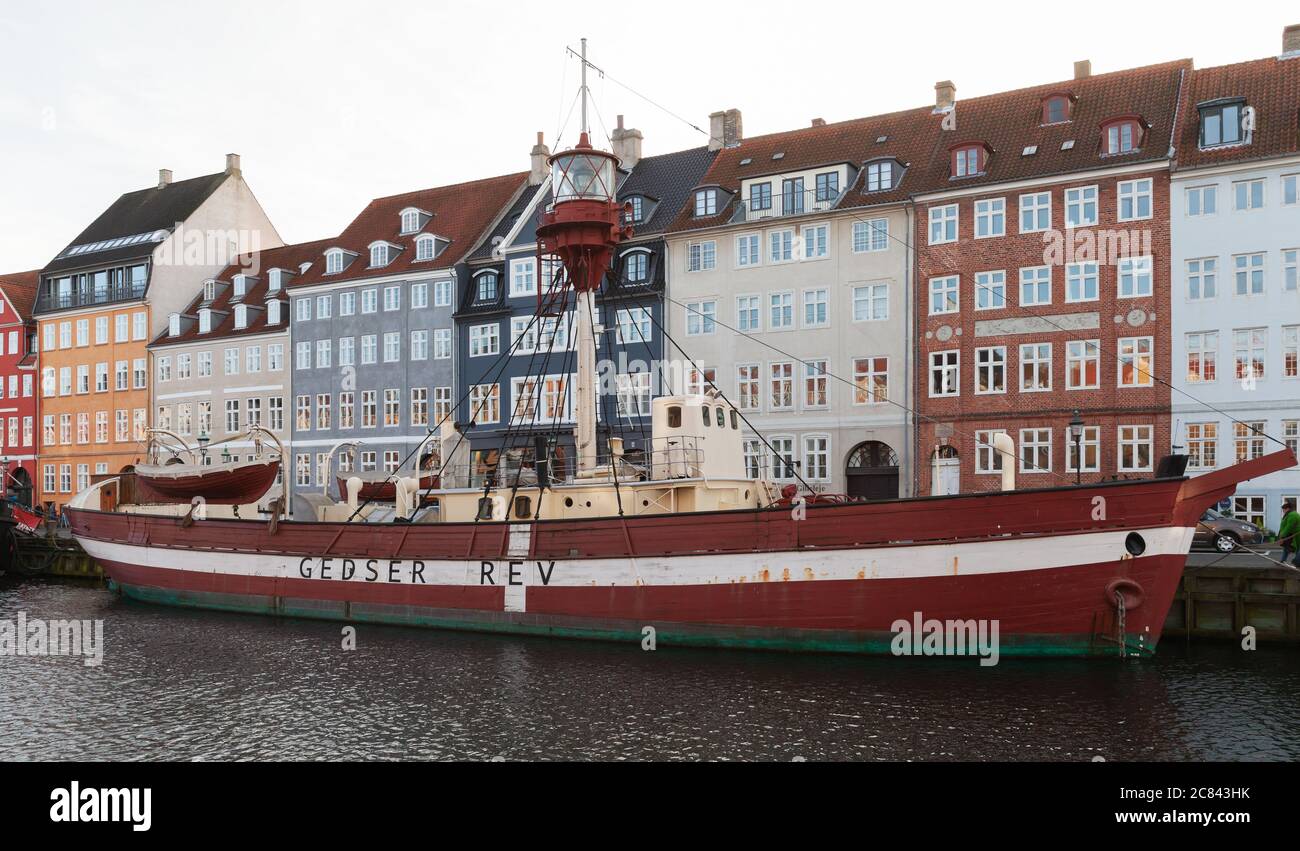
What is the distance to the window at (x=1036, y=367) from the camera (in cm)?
3628

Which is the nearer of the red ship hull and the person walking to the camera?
the red ship hull

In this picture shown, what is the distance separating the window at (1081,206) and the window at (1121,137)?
5.11ft

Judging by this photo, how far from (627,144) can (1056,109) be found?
19.7m

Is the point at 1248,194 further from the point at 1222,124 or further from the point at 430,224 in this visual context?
the point at 430,224

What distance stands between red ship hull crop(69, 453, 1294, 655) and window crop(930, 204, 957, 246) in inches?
802

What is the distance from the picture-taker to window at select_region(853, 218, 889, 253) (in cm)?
3934

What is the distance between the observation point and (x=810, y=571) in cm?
2083

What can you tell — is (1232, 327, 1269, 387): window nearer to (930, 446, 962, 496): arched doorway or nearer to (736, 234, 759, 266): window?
(930, 446, 962, 496): arched doorway

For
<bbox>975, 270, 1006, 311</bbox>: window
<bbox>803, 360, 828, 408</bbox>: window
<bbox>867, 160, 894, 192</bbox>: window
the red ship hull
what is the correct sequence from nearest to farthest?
the red ship hull
<bbox>975, 270, 1006, 311</bbox>: window
<bbox>867, 160, 894, 192</bbox>: window
<bbox>803, 360, 828, 408</bbox>: window

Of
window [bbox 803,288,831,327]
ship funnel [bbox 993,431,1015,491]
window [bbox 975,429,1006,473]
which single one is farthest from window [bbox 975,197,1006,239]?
ship funnel [bbox 993,431,1015,491]

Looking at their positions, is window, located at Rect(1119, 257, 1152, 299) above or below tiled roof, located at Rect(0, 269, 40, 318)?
below

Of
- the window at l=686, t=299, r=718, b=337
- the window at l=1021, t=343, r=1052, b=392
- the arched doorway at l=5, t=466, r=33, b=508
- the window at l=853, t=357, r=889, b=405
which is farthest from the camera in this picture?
the arched doorway at l=5, t=466, r=33, b=508

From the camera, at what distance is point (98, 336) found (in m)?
62.9
